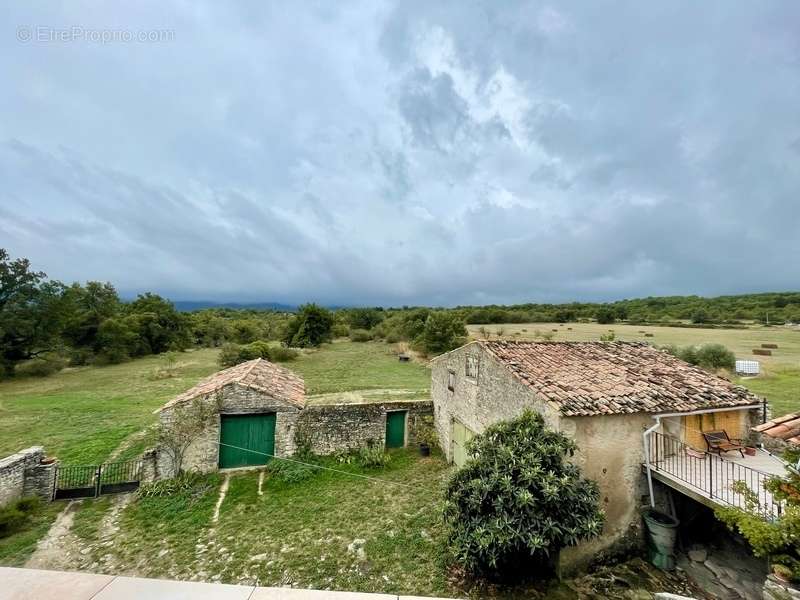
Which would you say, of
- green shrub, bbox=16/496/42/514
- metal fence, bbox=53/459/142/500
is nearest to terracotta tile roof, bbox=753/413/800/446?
metal fence, bbox=53/459/142/500

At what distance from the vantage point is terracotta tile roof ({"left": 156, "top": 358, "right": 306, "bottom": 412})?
→ 13430 millimetres

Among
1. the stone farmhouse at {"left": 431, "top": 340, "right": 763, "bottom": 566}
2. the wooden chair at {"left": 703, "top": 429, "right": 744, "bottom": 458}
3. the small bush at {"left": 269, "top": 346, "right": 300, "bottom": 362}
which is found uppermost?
the stone farmhouse at {"left": 431, "top": 340, "right": 763, "bottom": 566}

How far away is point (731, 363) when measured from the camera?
27609 millimetres

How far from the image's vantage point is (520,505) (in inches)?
288

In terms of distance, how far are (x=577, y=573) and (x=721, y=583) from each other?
3042mm

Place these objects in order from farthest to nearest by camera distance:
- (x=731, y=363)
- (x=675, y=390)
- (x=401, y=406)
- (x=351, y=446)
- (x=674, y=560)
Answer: (x=731, y=363) → (x=401, y=406) → (x=351, y=446) → (x=675, y=390) → (x=674, y=560)

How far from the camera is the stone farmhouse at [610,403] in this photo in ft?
28.1

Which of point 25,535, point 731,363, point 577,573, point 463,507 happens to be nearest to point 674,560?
point 577,573

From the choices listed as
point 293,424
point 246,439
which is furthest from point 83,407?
point 293,424

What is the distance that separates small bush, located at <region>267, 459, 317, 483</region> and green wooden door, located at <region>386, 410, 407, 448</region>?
3728 millimetres

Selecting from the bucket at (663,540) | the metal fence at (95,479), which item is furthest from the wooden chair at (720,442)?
the metal fence at (95,479)

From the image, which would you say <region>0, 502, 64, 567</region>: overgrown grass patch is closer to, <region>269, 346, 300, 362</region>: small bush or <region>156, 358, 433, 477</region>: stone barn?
<region>156, 358, 433, 477</region>: stone barn

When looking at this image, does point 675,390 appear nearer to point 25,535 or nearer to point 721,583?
point 721,583

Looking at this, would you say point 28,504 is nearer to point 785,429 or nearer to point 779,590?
point 779,590
